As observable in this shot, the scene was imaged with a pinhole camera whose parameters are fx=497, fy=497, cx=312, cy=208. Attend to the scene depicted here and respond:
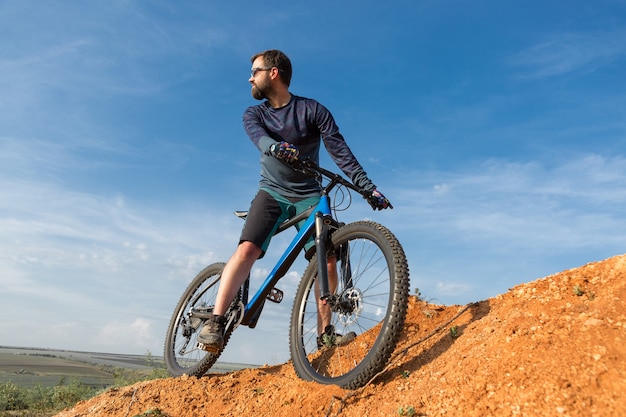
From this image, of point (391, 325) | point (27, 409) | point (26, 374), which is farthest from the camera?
point (26, 374)

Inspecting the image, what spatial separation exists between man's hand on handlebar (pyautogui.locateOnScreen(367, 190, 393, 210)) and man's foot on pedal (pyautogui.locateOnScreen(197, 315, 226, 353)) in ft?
7.55

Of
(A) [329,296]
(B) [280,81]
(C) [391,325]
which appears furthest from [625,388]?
(B) [280,81]

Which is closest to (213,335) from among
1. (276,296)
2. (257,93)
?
(276,296)

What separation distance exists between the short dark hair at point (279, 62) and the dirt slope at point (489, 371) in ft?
10.2

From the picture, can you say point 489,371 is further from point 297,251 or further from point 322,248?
point 297,251

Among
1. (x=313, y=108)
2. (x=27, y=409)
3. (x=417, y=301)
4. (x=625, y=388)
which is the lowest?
(x=27, y=409)

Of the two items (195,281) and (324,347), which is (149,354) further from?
(324,347)

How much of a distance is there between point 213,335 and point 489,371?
10.5ft

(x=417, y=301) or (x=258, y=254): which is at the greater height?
(x=258, y=254)

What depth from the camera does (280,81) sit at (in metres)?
5.82

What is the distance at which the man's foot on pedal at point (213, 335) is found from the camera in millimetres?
5668

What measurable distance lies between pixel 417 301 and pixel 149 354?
28.8 ft

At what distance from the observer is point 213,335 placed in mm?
5695

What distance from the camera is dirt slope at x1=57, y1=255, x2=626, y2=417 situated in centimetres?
319
